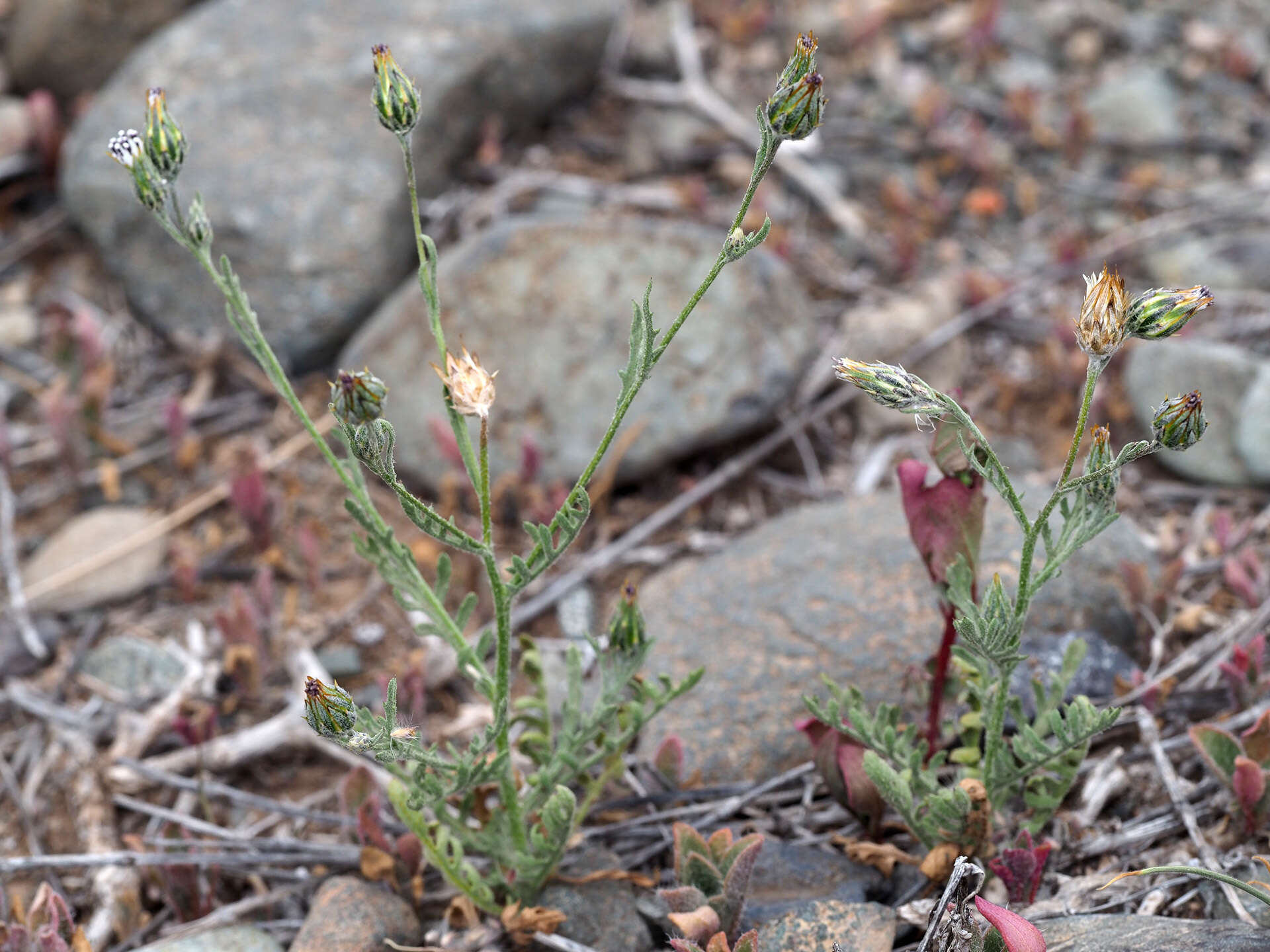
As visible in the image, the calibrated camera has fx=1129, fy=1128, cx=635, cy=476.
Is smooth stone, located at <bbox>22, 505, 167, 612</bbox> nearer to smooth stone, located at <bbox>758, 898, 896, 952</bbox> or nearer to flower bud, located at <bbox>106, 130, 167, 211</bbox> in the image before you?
flower bud, located at <bbox>106, 130, 167, 211</bbox>

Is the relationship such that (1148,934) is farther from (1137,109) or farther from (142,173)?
(1137,109)

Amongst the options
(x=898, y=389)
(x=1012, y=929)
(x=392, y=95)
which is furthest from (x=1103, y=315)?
(x=392, y=95)

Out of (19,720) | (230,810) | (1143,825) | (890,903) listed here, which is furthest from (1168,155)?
(19,720)

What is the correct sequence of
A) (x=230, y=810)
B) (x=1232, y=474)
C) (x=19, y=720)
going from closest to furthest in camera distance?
(x=230, y=810)
(x=19, y=720)
(x=1232, y=474)

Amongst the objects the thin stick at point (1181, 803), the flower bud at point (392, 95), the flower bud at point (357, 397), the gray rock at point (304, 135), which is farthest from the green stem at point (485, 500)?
the gray rock at point (304, 135)

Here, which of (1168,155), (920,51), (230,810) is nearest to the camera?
(230,810)

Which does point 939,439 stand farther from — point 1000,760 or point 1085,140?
point 1085,140
